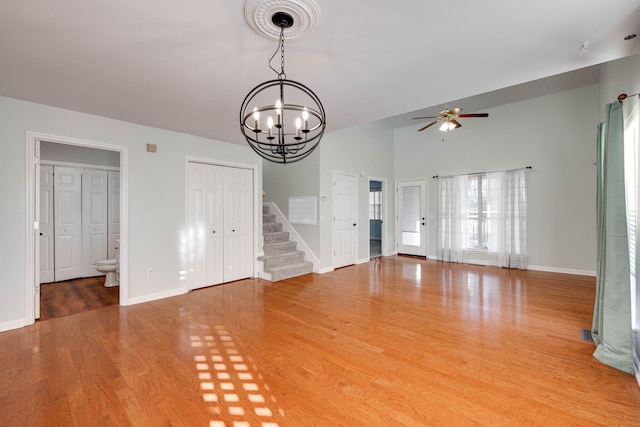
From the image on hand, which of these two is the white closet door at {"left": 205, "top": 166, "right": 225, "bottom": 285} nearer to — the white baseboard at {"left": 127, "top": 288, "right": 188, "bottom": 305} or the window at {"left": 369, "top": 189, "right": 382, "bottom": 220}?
the white baseboard at {"left": 127, "top": 288, "right": 188, "bottom": 305}

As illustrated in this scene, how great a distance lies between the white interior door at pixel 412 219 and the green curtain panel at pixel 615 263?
16.1 feet

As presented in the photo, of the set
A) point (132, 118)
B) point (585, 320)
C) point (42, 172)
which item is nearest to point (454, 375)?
point (585, 320)

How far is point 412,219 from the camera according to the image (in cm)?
759

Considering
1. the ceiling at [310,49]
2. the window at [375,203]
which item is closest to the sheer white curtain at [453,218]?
the window at [375,203]

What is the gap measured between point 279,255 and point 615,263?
4709 mm

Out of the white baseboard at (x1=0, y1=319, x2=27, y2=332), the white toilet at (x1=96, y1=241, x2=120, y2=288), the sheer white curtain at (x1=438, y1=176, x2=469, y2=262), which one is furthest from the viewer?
the sheer white curtain at (x1=438, y1=176, x2=469, y2=262)

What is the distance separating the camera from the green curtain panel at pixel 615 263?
2268 millimetres

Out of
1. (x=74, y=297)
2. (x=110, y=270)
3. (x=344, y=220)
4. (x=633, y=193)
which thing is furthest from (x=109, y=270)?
(x=633, y=193)

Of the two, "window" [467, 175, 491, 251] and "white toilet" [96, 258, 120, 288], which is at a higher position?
"window" [467, 175, 491, 251]

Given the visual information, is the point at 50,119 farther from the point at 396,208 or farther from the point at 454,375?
the point at 396,208

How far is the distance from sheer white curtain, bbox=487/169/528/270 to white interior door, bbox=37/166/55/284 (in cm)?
864

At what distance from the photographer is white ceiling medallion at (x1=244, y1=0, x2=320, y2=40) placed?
168 cm

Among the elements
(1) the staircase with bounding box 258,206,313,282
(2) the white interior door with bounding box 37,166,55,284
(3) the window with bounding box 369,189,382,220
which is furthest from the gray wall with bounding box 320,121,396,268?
(2) the white interior door with bounding box 37,166,55,284

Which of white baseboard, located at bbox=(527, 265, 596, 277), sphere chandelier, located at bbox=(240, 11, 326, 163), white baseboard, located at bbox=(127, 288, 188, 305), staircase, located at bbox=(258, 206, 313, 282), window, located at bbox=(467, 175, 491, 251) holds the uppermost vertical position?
sphere chandelier, located at bbox=(240, 11, 326, 163)
